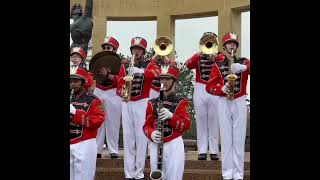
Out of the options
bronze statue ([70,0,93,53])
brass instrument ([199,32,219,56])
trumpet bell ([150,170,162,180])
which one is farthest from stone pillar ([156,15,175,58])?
trumpet bell ([150,170,162,180])

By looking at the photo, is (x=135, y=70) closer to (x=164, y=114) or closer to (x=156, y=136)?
(x=164, y=114)

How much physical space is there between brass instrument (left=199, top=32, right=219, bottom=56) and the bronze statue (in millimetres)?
4052

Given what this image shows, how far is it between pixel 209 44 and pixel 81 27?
14.6 ft

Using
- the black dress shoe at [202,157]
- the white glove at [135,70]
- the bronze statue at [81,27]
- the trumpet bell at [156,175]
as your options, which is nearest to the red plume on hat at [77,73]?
the trumpet bell at [156,175]

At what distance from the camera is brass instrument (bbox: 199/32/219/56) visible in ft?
32.2

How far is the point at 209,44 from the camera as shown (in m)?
9.91

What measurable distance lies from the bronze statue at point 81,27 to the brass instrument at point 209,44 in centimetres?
405

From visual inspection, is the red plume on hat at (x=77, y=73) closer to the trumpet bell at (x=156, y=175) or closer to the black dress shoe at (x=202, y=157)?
the trumpet bell at (x=156, y=175)

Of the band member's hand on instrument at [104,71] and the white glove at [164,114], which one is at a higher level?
the band member's hand on instrument at [104,71]

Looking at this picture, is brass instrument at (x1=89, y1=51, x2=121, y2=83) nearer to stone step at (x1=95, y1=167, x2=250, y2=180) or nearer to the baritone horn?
the baritone horn

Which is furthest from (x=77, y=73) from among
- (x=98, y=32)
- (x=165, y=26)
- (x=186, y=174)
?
(x=98, y=32)

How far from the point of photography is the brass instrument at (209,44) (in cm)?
980
